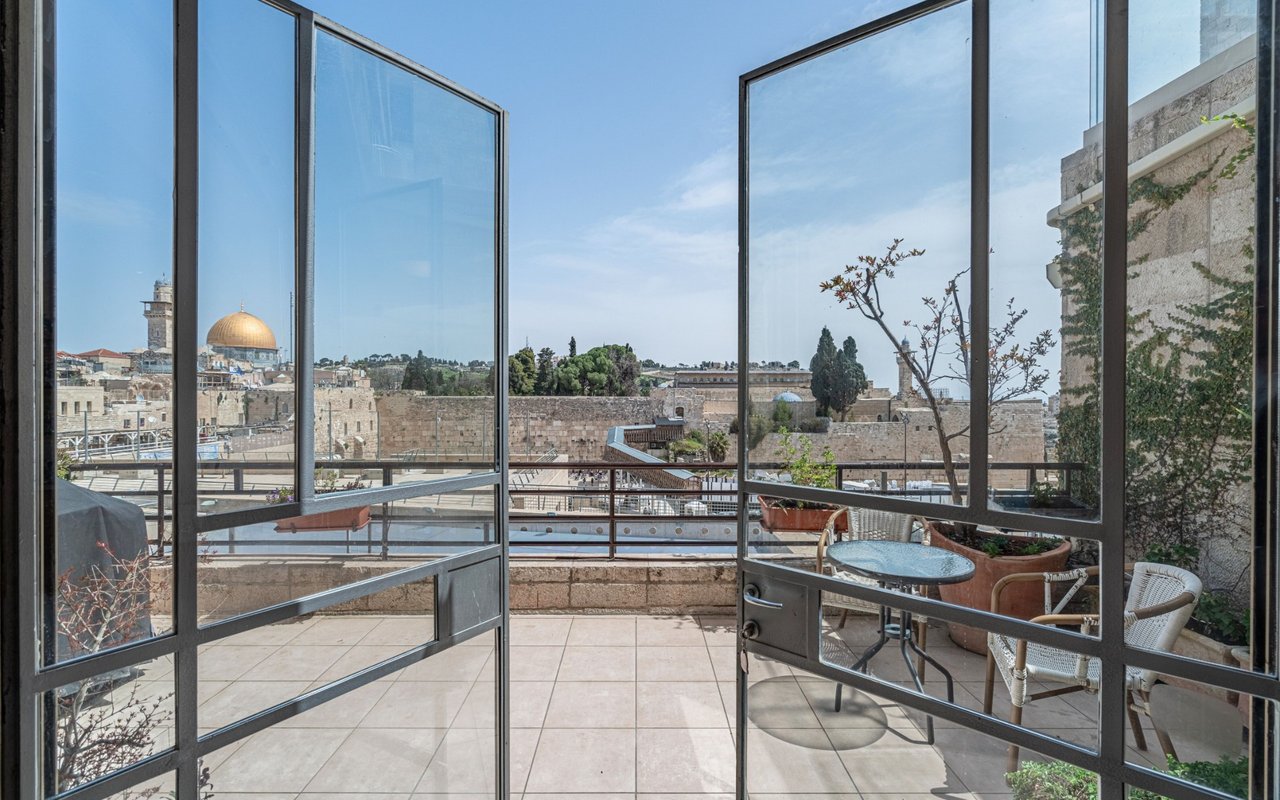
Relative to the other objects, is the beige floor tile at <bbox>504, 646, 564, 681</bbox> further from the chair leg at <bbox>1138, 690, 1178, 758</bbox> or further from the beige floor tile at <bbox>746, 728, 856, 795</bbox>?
the chair leg at <bbox>1138, 690, 1178, 758</bbox>

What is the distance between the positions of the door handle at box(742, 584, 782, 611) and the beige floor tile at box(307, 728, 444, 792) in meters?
0.99

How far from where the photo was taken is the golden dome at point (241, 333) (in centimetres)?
110

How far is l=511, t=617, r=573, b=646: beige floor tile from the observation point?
318 cm

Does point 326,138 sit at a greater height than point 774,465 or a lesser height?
greater

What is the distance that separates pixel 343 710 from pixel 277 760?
0.49 ft

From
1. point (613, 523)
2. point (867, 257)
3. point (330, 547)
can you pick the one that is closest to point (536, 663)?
point (613, 523)

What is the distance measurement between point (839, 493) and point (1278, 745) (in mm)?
808

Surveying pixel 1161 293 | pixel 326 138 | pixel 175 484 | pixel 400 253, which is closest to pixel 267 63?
pixel 326 138

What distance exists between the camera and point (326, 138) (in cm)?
129

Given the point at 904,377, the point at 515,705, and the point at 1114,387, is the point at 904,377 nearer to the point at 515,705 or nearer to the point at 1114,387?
the point at 1114,387

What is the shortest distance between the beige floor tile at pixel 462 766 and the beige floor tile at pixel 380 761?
0.04 metres

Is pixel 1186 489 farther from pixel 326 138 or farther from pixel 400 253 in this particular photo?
pixel 326 138

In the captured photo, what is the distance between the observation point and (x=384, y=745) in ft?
4.66

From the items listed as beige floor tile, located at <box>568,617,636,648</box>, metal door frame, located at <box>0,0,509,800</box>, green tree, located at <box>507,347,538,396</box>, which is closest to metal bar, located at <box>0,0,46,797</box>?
metal door frame, located at <box>0,0,509,800</box>
